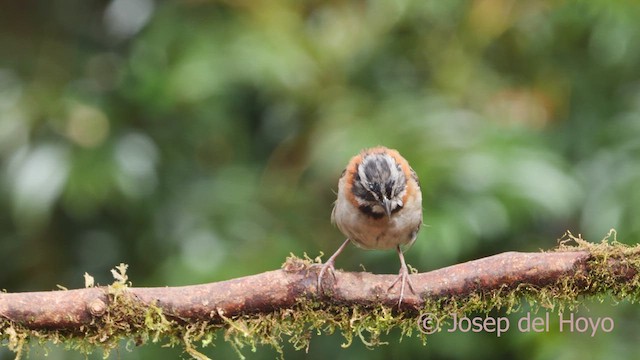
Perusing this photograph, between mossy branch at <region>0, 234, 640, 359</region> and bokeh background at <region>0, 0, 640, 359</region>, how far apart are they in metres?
1.14

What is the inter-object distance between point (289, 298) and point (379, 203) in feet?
3.10

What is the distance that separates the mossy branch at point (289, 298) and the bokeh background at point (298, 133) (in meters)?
1.14

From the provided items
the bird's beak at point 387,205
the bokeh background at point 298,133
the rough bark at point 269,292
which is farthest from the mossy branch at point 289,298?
the bokeh background at point 298,133

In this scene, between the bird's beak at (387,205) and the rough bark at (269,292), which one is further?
the bird's beak at (387,205)

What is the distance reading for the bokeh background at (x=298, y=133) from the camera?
183 inches

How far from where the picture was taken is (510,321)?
15.9 feet

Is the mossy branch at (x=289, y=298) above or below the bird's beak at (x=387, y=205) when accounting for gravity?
below

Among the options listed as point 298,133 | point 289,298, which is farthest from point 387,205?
point 298,133

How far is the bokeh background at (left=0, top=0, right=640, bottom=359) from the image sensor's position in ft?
15.2

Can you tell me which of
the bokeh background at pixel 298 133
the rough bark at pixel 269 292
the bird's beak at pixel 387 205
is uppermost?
the bokeh background at pixel 298 133

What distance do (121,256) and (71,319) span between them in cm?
259

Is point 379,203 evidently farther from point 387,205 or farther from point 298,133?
point 298,133

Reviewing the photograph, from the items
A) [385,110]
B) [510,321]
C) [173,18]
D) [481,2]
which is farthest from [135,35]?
[510,321]

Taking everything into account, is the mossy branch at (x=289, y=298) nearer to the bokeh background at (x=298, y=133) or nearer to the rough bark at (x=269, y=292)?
the rough bark at (x=269, y=292)
